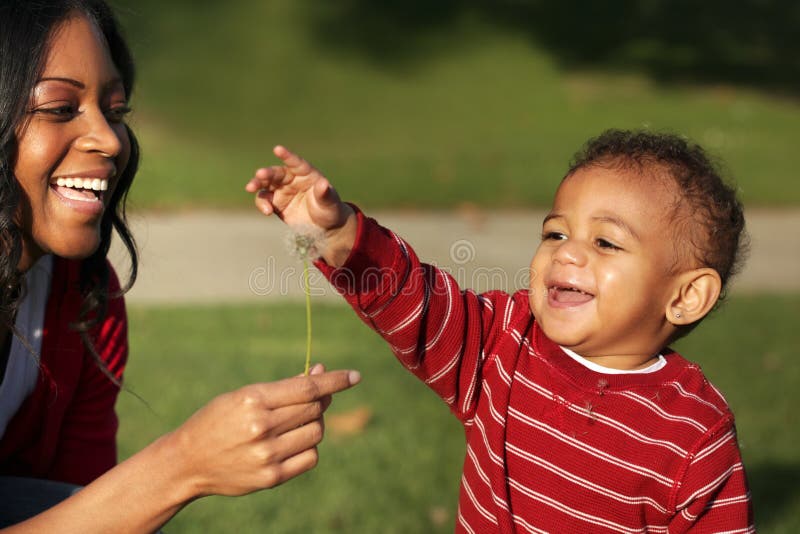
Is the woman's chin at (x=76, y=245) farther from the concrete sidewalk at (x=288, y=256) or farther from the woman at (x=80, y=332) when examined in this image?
the concrete sidewalk at (x=288, y=256)

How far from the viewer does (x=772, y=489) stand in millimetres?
3871

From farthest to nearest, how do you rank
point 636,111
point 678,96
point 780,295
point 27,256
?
1. point 678,96
2. point 636,111
3. point 780,295
4. point 27,256

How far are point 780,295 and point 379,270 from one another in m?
4.77

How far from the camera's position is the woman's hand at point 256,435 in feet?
6.20

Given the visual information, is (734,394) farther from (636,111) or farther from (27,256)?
(636,111)

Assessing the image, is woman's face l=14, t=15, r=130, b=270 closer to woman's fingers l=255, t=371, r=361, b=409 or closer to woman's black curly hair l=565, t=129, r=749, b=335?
woman's fingers l=255, t=371, r=361, b=409

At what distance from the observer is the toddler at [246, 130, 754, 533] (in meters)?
2.19

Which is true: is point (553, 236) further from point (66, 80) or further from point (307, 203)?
point (66, 80)

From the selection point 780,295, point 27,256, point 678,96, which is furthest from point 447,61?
point 27,256

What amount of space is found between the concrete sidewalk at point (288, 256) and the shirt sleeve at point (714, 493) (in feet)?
11.6

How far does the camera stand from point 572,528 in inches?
87.9

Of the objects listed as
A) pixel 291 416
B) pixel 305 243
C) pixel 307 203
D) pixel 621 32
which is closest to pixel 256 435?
pixel 291 416

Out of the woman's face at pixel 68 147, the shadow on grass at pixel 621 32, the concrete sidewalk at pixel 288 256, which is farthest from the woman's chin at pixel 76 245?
the shadow on grass at pixel 621 32

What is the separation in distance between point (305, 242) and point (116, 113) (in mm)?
746
